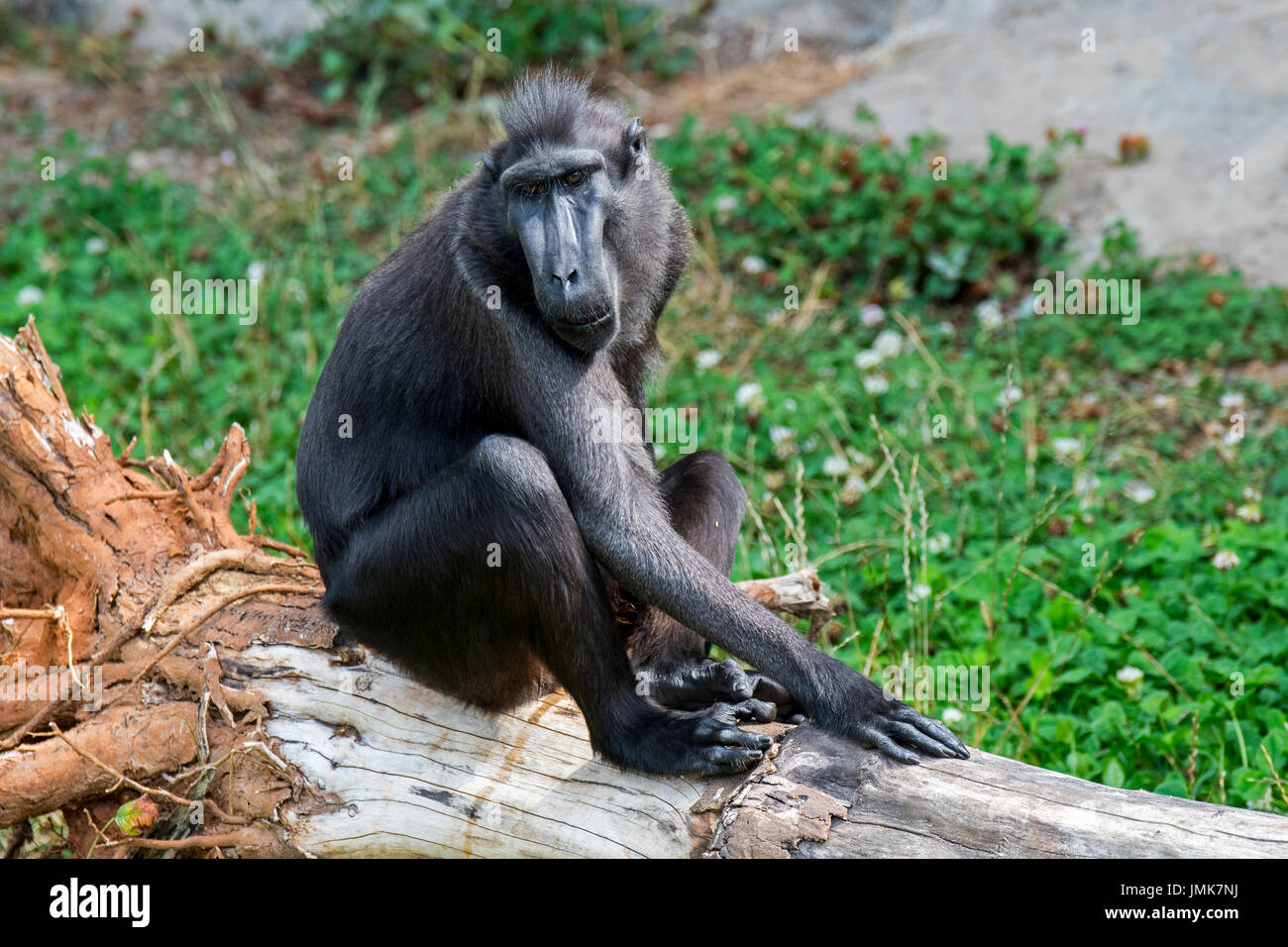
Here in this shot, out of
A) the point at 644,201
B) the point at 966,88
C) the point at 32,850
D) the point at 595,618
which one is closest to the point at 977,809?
the point at 595,618

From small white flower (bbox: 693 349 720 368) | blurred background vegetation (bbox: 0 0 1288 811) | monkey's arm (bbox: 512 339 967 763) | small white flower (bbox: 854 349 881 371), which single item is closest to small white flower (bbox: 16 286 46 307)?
blurred background vegetation (bbox: 0 0 1288 811)

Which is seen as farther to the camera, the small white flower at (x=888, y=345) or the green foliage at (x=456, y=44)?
the green foliage at (x=456, y=44)

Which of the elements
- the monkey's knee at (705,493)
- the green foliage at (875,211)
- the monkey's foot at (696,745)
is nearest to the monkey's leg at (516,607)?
the monkey's foot at (696,745)

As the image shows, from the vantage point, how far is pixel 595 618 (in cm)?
391

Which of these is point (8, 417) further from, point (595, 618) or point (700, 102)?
point (700, 102)

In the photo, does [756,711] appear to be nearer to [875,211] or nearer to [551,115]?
[551,115]

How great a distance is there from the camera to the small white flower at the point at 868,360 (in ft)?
24.5

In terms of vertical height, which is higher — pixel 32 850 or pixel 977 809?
pixel 977 809

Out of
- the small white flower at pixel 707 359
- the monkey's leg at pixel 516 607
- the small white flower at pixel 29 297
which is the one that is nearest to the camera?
the monkey's leg at pixel 516 607

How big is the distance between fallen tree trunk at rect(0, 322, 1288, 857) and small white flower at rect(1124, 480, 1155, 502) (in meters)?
2.47

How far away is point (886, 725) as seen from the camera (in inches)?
146

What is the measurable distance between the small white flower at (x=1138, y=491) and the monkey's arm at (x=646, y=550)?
311 centimetres

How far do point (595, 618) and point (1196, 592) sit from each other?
309 cm

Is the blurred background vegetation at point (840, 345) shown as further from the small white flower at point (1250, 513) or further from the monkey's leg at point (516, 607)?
the monkey's leg at point (516, 607)
